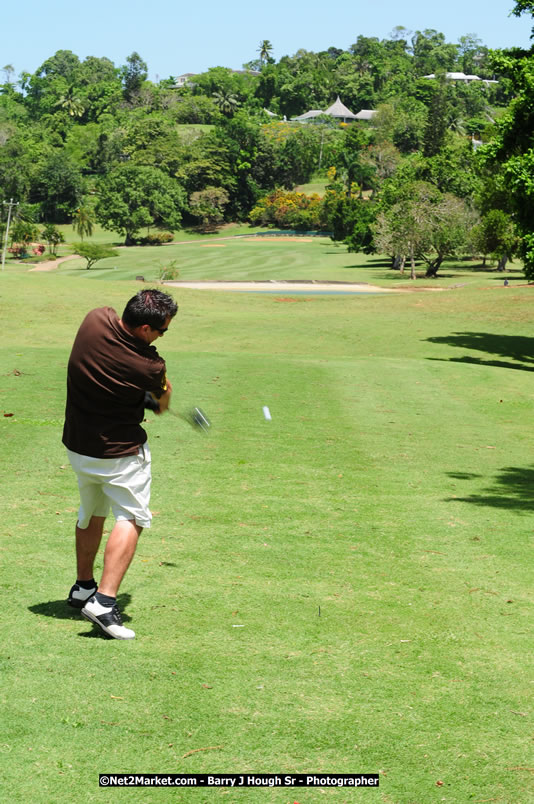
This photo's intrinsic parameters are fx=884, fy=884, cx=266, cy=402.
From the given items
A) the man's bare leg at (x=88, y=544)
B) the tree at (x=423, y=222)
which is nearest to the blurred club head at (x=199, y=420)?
the man's bare leg at (x=88, y=544)

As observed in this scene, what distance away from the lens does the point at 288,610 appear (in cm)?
688

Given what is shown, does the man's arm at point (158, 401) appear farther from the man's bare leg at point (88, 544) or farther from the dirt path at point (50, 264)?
the dirt path at point (50, 264)

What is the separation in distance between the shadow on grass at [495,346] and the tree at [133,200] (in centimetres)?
9800

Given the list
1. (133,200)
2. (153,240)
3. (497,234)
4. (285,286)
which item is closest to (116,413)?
(497,234)

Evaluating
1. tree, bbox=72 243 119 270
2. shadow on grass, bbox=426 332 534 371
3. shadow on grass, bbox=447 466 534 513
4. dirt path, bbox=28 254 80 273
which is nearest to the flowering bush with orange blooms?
dirt path, bbox=28 254 80 273

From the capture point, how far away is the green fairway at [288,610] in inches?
184

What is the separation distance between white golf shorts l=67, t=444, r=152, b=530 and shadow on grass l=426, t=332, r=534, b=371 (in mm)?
25867

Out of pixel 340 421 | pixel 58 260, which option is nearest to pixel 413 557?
pixel 340 421

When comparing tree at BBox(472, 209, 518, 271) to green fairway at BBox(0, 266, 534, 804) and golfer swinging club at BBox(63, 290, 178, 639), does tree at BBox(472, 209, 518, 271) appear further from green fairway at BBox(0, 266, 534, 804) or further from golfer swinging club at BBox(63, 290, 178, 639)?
golfer swinging club at BBox(63, 290, 178, 639)

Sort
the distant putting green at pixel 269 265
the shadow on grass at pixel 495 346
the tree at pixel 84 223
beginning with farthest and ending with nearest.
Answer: the tree at pixel 84 223
the distant putting green at pixel 269 265
the shadow on grass at pixel 495 346

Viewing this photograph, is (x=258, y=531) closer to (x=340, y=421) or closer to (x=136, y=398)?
(x=136, y=398)

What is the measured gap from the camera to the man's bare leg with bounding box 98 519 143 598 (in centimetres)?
614

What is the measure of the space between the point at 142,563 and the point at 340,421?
28.5 ft

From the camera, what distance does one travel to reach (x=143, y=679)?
5.46 meters
